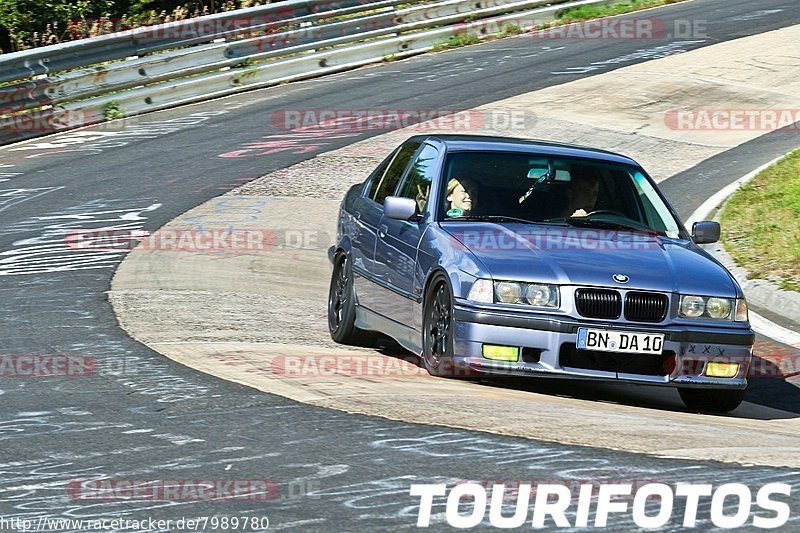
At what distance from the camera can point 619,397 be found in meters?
8.65

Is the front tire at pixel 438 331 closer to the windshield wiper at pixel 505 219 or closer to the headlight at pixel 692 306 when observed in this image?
the windshield wiper at pixel 505 219

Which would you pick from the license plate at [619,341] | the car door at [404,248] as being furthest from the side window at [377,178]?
the license plate at [619,341]

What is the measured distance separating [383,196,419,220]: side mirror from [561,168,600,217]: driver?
3.20ft

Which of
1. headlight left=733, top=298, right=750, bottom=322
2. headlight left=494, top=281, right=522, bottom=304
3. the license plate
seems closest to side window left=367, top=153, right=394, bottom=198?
headlight left=494, top=281, right=522, bottom=304

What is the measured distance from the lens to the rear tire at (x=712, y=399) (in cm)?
830

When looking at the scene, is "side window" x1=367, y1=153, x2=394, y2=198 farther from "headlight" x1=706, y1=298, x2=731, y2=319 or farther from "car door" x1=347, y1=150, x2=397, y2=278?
"headlight" x1=706, y1=298, x2=731, y2=319

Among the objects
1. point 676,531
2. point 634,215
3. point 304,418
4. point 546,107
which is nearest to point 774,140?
point 546,107

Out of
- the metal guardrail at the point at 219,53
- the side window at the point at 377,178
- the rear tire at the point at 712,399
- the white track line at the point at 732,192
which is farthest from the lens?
the metal guardrail at the point at 219,53

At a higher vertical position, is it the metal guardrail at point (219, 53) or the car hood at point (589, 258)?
the metal guardrail at point (219, 53)

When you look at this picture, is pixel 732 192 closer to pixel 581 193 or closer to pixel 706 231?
pixel 706 231

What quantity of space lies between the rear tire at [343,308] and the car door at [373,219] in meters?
0.12

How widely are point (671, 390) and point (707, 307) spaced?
1495 mm

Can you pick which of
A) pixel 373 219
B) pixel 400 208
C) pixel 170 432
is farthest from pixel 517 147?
pixel 170 432

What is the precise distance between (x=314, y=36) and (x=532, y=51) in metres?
4.38
